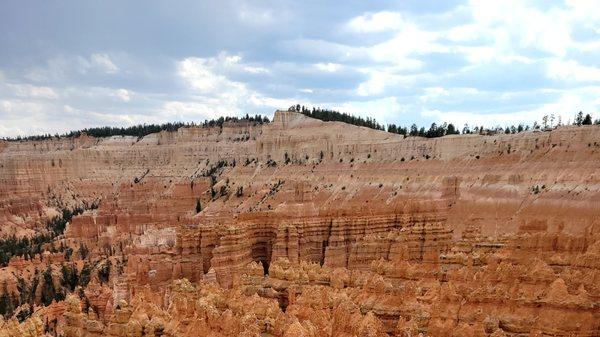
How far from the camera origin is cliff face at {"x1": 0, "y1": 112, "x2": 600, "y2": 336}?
15.0 m

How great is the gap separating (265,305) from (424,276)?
24.6ft

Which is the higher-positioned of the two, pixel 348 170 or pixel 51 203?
pixel 348 170

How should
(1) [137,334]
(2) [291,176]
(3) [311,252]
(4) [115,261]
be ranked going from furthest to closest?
(2) [291,176] → (4) [115,261] → (3) [311,252] → (1) [137,334]

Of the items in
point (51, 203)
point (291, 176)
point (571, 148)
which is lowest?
point (51, 203)

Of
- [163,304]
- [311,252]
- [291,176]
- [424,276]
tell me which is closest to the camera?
[424,276]

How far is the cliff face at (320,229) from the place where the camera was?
15000mm

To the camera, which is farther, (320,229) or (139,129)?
(139,129)

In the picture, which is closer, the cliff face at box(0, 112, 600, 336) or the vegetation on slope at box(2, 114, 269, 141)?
the cliff face at box(0, 112, 600, 336)

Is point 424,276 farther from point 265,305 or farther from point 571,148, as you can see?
point 571,148

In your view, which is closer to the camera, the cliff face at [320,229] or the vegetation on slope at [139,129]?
the cliff face at [320,229]

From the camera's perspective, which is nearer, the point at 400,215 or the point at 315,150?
the point at 400,215

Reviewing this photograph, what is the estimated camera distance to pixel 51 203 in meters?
98.0

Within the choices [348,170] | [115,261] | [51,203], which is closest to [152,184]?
[51,203]

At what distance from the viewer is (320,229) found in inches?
1410
